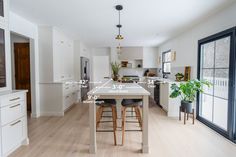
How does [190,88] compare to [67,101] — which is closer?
[190,88]

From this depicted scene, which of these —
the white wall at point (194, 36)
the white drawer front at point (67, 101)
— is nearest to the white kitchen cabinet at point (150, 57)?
the white wall at point (194, 36)

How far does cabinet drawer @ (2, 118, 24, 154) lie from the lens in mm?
2239

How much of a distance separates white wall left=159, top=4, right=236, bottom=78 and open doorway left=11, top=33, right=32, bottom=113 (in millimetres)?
4587

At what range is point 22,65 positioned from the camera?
4.72 metres

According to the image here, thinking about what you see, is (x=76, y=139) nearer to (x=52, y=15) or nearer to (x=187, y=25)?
(x=52, y=15)

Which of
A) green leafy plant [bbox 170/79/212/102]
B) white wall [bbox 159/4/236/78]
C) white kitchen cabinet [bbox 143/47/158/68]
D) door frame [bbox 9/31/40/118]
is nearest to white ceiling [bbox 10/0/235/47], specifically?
white wall [bbox 159/4/236/78]

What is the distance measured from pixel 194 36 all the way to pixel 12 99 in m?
4.27

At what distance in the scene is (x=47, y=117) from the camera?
4320mm

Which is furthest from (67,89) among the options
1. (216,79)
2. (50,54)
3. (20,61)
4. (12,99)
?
(216,79)

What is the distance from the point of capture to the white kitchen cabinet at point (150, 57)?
7.68 metres

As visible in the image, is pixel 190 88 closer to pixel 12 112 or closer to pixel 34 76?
pixel 12 112

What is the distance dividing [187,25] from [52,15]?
10.5 ft

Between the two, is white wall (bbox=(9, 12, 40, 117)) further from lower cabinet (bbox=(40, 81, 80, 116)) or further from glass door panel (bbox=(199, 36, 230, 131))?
glass door panel (bbox=(199, 36, 230, 131))

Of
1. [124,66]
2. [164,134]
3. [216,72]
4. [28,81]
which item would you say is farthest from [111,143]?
[124,66]
